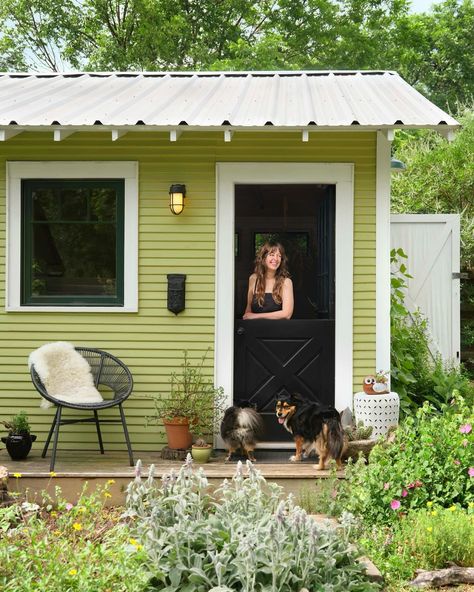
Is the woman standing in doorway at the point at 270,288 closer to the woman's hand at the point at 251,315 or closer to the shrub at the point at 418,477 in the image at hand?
the woman's hand at the point at 251,315

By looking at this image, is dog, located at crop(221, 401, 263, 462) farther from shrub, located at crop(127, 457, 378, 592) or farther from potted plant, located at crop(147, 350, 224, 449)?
shrub, located at crop(127, 457, 378, 592)

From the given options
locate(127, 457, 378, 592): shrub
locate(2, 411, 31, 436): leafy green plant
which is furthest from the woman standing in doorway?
locate(127, 457, 378, 592): shrub

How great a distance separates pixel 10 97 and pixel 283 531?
5070 mm

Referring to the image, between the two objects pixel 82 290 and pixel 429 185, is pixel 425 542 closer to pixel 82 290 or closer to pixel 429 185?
pixel 82 290

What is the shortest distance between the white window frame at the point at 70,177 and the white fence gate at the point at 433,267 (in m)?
3.44

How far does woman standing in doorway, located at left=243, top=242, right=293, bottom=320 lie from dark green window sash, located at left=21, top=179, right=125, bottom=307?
1094 millimetres

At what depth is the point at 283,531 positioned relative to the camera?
330 cm

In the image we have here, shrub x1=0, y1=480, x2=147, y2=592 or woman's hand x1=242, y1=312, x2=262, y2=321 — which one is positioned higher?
woman's hand x1=242, y1=312, x2=262, y2=321

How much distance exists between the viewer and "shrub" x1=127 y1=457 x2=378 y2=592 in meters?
3.20

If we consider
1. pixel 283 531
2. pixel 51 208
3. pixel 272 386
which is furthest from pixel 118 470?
pixel 283 531

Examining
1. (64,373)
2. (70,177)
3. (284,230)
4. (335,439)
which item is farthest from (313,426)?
(284,230)

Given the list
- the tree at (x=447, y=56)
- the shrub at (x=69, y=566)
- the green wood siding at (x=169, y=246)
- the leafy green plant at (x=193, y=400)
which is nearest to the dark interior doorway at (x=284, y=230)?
the green wood siding at (x=169, y=246)

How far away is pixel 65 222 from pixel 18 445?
180cm

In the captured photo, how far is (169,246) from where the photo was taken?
6547 millimetres
